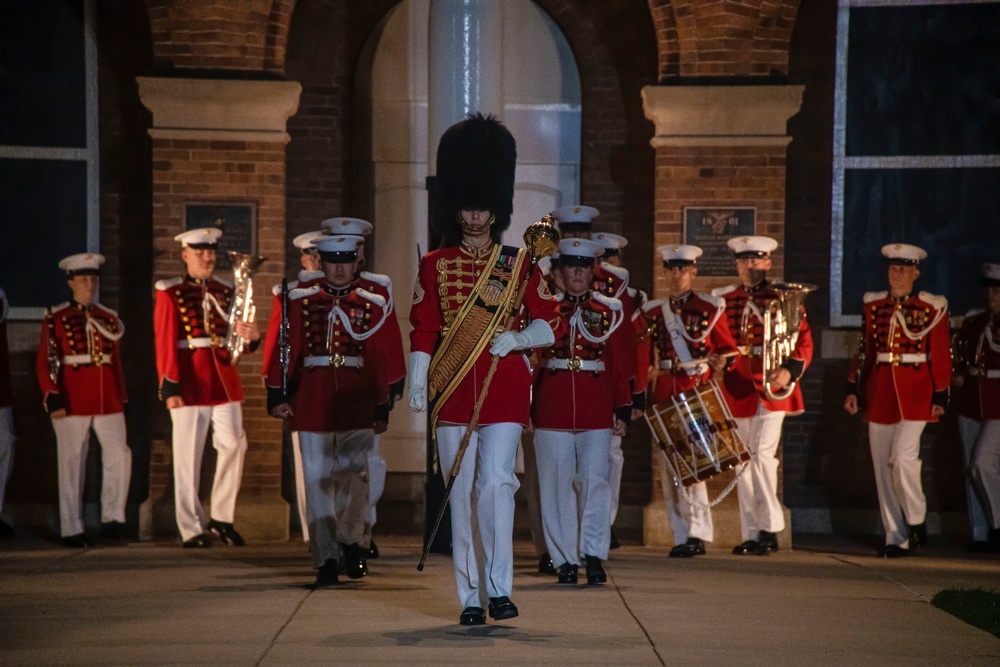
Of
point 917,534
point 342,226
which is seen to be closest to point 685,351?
point 917,534

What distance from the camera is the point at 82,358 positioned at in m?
10.3

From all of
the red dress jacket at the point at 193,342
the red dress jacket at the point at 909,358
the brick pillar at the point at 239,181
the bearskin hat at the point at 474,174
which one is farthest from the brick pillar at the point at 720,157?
the bearskin hat at the point at 474,174

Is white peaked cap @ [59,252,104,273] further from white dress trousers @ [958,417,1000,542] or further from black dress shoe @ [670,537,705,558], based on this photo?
white dress trousers @ [958,417,1000,542]

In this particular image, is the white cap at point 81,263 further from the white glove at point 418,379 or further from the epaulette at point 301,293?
the white glove at point 418,379

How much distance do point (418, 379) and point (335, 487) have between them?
194 cm

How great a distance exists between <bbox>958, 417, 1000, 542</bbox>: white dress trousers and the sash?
533 cm

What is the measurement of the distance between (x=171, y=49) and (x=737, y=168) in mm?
4245

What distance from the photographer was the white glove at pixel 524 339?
21.8ft

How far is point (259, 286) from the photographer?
34.4ft

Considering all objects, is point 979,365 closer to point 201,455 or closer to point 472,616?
point 472,616

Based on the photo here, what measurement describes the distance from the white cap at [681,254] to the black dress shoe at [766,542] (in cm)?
200

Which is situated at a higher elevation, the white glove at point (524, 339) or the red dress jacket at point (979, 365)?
the white glove at point (524, 339)

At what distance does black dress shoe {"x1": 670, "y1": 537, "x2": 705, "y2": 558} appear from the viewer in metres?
9.70

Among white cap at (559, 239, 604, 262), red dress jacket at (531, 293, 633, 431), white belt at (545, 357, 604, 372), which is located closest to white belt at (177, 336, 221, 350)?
red dress jacket at (531, 293, 633, 431)
